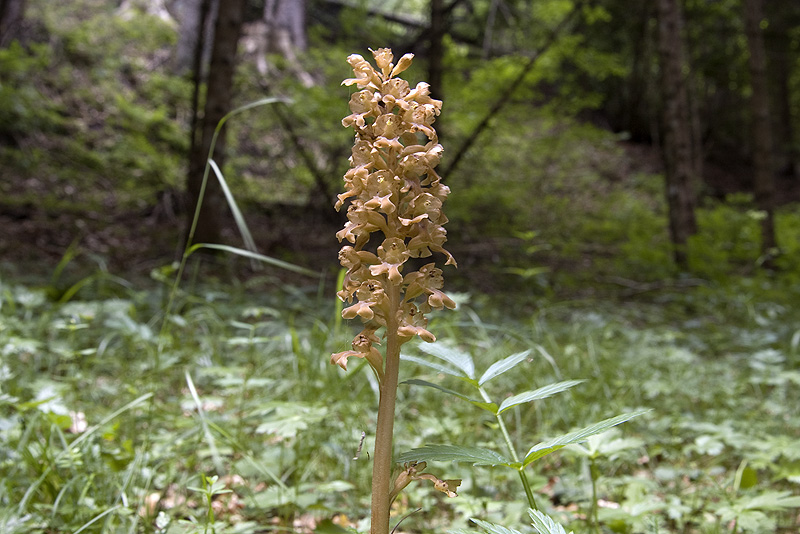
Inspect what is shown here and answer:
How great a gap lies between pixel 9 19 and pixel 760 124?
11.1 m

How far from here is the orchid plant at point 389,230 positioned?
0.74m

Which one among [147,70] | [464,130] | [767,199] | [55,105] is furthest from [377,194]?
[147,70]

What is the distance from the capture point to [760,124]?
A: 8.05 m

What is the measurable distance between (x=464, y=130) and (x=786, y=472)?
641 cm

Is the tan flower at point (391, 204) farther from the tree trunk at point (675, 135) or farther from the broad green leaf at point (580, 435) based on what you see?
the tree trunk at point (675, 135)

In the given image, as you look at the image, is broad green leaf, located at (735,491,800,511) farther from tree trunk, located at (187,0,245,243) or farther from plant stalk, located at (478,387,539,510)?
tree trunk, located at (187,0,245,243)

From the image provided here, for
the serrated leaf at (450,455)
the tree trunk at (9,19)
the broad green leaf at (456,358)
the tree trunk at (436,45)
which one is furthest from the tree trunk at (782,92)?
the serrated leaf at (450,455)

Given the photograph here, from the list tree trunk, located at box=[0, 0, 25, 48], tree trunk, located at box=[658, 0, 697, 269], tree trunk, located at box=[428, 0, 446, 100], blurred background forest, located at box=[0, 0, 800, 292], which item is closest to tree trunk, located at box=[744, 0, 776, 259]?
blurred background forest, located at box=[0, 0, 800, 292]

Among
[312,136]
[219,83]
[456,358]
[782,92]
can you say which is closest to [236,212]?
[456,358]

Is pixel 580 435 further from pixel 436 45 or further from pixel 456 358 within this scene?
pixel 436 45

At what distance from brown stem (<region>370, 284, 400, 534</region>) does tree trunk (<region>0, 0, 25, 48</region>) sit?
10.5 metres

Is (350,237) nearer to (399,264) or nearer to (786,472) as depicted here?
(399,264)

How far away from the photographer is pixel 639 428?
2.36 m

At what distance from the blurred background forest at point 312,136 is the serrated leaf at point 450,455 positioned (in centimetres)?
360
